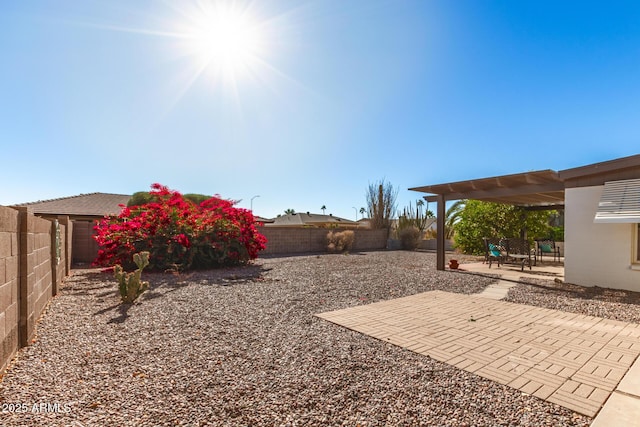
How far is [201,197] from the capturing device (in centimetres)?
2158

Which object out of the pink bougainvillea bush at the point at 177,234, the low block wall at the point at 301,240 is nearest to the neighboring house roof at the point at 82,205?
the low block wall at the point at 301,240

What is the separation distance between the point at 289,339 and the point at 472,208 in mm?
15841

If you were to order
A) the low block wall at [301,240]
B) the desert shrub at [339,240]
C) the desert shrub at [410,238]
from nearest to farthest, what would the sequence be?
the low block wall at [301,240] → the desert shrub at [339,240] → the desert shrub at [410,238]

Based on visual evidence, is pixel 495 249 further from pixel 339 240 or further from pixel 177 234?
pixel 177 234

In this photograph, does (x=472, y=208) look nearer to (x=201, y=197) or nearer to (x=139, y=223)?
(x=139, y=223)

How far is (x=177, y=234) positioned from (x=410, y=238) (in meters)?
16.4

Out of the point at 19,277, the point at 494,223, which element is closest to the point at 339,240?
the point at 494,223

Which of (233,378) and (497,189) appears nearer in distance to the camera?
(233,378)

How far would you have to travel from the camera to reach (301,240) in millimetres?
18812

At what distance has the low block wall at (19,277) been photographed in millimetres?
2900

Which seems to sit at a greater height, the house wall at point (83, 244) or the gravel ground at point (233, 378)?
the house wall at point (83, 244)

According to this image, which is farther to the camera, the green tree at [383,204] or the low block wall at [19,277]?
the green tree at [383,204]

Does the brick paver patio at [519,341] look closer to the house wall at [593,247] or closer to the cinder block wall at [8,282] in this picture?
the house wall at [593,247]

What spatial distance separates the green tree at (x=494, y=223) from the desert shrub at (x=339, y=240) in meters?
6.66
